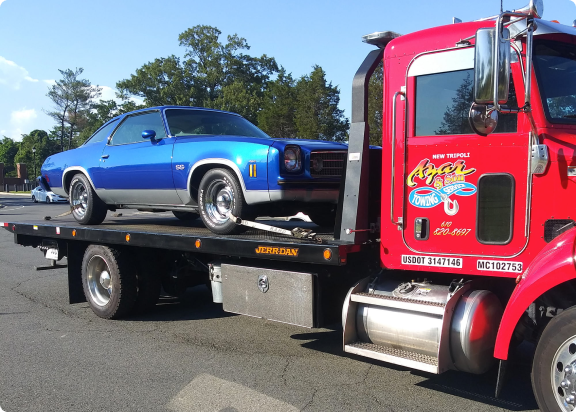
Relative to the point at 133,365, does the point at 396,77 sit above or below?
above

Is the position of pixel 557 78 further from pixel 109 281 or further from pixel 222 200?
pixel 109 281

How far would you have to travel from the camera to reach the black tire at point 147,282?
20.9ft

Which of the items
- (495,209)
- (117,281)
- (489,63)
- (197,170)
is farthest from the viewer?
(117,281)

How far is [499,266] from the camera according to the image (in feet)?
11.9

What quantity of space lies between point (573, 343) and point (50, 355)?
170 inches

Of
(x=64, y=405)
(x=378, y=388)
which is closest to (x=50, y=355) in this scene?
(x=64, y=405)

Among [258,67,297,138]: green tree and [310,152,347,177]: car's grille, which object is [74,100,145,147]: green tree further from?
[310,152,347,177]: car's grille

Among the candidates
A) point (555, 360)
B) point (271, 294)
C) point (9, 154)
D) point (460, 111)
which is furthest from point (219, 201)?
point (9, 154)

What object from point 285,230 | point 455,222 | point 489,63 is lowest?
point 285,230

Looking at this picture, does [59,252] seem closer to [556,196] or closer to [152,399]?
[152,399]

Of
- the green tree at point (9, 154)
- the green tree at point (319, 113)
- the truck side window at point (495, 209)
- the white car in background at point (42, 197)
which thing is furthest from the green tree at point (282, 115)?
the green tree at point (9, 154)

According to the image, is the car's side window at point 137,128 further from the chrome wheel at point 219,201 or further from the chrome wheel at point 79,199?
the chrome wheel at point 219,201

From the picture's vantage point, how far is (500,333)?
342 centimetres

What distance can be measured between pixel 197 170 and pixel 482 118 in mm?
3141
